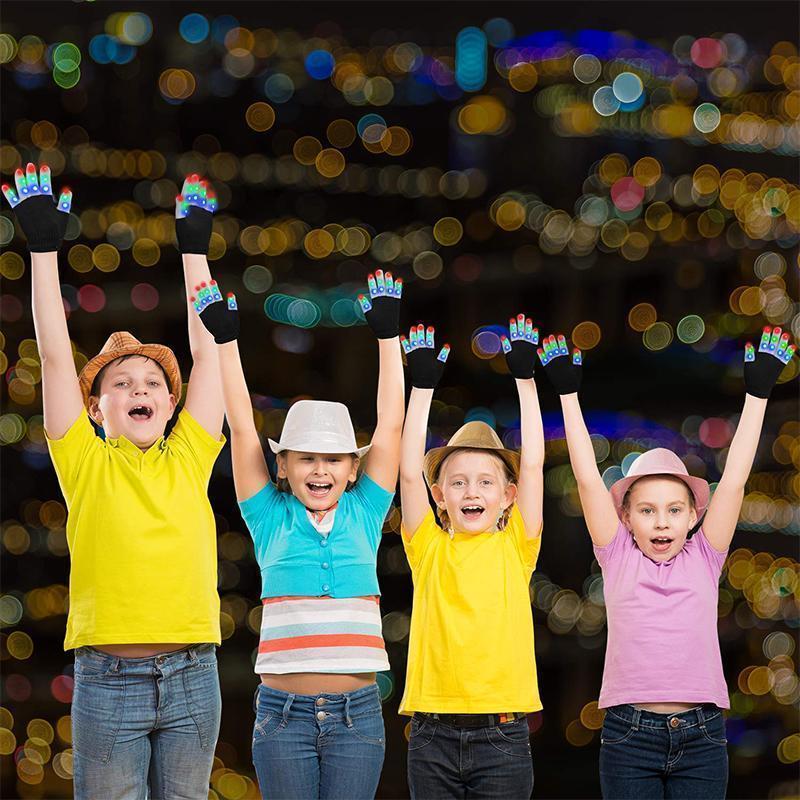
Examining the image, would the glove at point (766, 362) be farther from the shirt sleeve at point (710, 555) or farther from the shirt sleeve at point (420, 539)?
the shirt sleeve at point (420, 539)

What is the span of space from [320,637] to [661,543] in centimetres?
80

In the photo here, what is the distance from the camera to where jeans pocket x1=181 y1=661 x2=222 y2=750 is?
2742 mm

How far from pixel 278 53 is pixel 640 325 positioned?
58.8 inches

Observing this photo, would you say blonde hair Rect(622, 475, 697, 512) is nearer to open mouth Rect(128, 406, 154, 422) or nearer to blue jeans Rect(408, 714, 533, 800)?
blue jeans Rect(408, 714, 533, 800)

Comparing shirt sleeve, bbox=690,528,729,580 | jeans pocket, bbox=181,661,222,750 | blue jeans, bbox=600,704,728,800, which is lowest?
blue jeans, bbox=600,704,728,800

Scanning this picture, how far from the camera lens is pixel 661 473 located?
9.82 feet

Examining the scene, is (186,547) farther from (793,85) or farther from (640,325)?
(793,85)

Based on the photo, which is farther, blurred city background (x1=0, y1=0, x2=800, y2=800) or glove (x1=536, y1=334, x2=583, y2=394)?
blurred city background (x1=0, y1=0, x2=800, y2=800)

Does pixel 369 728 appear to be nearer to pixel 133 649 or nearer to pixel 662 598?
pixel 133 649

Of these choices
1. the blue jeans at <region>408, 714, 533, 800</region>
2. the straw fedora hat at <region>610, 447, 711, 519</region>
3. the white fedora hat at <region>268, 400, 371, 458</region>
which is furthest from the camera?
the straw fedora hat at <region>610, 447, 711, 519</region>

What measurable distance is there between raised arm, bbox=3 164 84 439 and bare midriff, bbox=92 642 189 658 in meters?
0.45

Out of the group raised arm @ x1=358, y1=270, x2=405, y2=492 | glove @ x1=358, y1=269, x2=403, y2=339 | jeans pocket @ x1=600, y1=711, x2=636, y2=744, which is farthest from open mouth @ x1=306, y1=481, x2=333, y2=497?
jeans pocket @ x1=600, y1=711, x2=636, y2=744

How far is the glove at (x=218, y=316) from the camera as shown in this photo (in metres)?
2.85

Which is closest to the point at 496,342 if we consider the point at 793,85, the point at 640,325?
the point at 640,325
